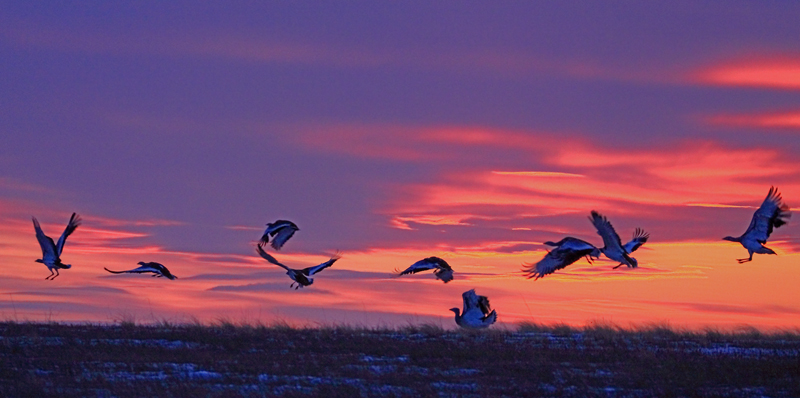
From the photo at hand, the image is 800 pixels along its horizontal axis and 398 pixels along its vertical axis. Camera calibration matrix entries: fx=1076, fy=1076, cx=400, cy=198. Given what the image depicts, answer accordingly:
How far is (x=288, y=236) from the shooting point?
989 inches

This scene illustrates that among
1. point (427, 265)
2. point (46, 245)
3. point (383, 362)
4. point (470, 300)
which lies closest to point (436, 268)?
point (427, 265)

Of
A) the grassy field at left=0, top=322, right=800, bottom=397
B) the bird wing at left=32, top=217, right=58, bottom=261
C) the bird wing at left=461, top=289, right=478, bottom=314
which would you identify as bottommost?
the grassy field at left=0, top=322, right=800, bottom=397

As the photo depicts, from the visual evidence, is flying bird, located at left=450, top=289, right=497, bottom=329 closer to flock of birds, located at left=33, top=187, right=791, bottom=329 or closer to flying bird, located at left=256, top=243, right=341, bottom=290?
flock of birds, located at left=33, top=187, right=791, bottom=329

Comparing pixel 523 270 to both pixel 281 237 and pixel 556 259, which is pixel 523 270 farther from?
pixel 281 237

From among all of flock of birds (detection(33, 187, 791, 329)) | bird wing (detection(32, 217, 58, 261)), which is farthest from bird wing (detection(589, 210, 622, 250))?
bird wing (detection(32, 217, 58, 261))

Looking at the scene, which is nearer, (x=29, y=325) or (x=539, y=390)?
(x=539, y=390)

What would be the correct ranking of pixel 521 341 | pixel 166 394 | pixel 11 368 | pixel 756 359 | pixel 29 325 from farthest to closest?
pixel 29 325
pixel 521 341
pixel 756 359
pixel 11 368
pixel 166 394

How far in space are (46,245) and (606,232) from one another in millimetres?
13319

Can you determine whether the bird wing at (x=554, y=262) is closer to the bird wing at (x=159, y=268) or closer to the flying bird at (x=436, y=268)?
the flying bird at (x=436, y=268)

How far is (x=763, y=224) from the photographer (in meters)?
24.2

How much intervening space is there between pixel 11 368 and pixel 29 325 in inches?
302

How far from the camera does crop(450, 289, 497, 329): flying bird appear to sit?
87.9 feet

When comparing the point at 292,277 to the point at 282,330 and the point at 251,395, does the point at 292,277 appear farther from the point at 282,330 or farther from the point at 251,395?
the point at 251,395

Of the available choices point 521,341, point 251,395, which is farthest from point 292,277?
point 251,395
